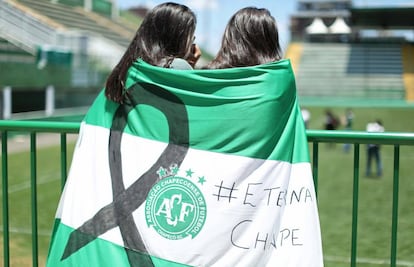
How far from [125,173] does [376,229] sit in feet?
21.4

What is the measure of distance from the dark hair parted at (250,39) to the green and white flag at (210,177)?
8cm

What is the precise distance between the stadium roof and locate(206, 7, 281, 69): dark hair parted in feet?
116

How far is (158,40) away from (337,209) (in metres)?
7.81

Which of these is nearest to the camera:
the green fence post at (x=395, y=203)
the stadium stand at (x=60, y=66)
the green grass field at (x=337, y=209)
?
the green fence post at (x=395, y=203)

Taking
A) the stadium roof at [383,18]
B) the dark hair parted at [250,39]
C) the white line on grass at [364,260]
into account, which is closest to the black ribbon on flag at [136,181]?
the dark hair parted at [250,39]

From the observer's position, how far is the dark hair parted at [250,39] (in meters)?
2.21

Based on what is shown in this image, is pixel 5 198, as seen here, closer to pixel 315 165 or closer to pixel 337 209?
pixel 315 165

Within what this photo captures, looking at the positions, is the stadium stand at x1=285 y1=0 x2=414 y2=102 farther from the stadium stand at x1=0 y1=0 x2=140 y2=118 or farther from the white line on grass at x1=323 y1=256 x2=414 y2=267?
the white line on grass at x1=323 y1=256 x2=414 y2=267

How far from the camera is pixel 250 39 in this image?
2.22 metres

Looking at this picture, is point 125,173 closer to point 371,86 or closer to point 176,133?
point 176,133

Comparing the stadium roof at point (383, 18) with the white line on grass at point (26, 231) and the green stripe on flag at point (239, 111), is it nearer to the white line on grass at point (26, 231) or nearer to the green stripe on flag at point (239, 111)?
the white line on grass at point (26, 231)

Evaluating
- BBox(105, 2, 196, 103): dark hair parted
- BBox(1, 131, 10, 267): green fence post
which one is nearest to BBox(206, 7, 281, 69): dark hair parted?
BBox(105, 2, 196, 103): dark hair parted

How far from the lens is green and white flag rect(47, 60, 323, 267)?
218 cm

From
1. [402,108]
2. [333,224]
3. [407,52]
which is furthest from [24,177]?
[407,52]
